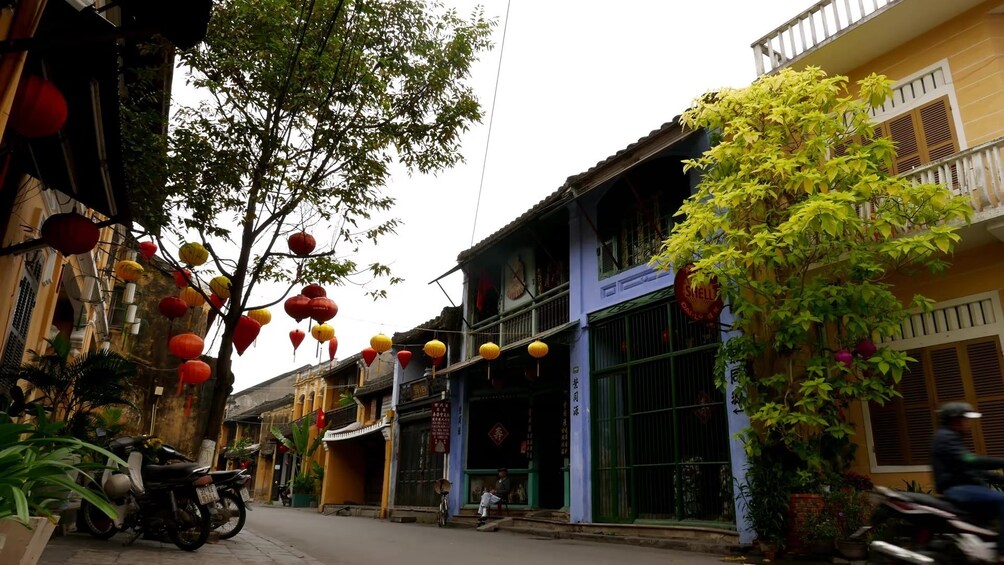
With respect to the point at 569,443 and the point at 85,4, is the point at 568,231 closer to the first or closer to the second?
the point at 569,443

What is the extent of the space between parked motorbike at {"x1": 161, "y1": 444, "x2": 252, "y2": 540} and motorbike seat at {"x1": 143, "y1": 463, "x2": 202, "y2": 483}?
27cm

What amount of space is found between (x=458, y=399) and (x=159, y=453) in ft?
38.9

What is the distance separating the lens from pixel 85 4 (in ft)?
16.6

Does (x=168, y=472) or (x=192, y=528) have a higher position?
(x=168, y=472)

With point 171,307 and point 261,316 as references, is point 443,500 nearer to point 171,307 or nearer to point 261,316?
point 261,316

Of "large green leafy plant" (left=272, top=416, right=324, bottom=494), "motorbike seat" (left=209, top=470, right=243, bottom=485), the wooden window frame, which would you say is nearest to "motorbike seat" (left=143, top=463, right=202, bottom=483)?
"motorbike seat" (left=209, top=470, right=243, bottom=485)

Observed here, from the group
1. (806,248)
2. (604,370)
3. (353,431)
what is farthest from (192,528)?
(353,431)

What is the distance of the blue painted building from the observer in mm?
10844

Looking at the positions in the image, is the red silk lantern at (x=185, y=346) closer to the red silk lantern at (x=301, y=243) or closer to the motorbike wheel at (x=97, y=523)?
the red silk lantern at (x=301, y=243)

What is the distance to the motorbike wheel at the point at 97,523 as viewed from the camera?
307 inches

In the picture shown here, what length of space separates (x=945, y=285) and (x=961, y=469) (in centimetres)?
520

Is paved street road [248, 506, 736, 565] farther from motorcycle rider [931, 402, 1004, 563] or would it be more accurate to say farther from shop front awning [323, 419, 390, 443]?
shop front awning [323, 419, 390, 443]

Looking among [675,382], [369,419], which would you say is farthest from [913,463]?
[369,419]

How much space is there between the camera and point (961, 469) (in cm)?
491
